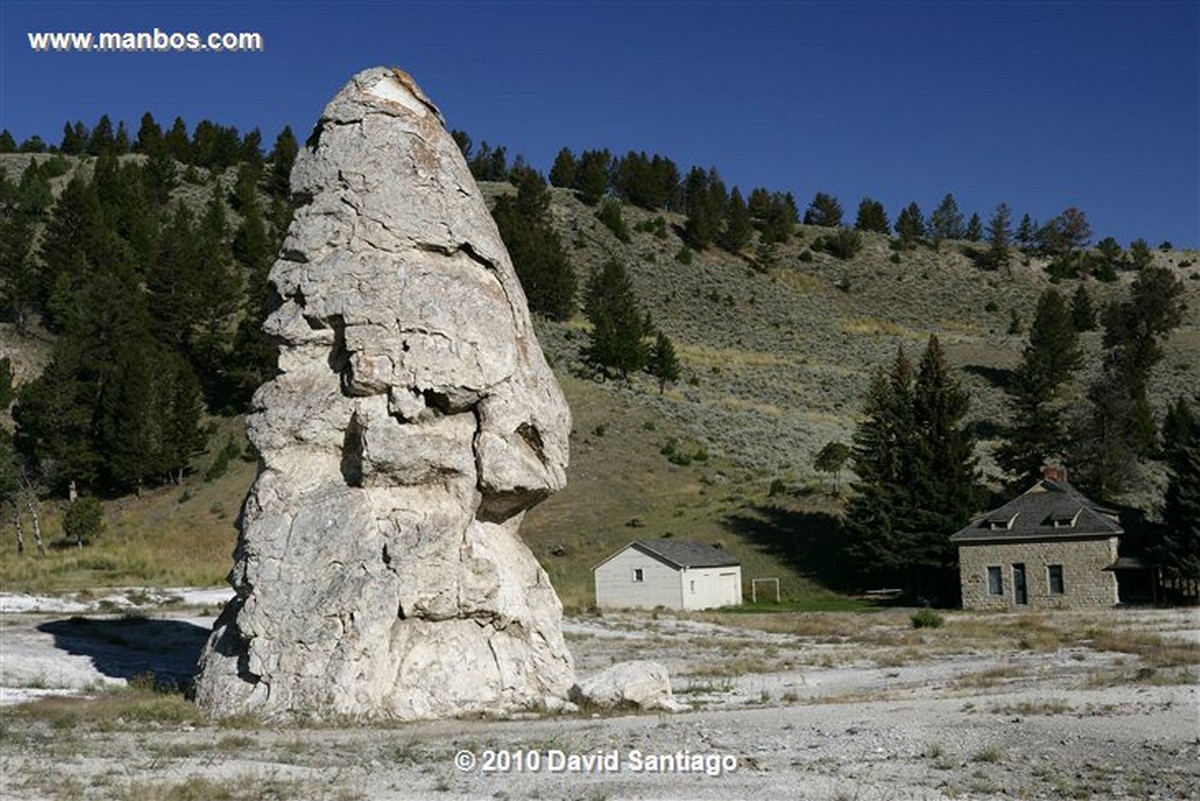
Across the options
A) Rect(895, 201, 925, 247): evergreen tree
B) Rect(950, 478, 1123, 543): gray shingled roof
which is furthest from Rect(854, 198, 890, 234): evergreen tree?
Rect(950, 478, 1123, 543): gray shingled roof

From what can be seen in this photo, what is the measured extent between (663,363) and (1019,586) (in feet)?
139

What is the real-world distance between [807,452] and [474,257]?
57368mm

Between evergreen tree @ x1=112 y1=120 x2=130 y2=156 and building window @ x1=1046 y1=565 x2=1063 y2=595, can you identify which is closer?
building window @ x1=1046 y1=565 x2=1063 y2=595

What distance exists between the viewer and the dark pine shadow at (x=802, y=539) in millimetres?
54031

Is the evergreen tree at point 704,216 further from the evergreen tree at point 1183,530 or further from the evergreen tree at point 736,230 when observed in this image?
the evergreen tree at point 1183,530

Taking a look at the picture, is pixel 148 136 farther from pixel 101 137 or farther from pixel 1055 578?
pixel 1055 578

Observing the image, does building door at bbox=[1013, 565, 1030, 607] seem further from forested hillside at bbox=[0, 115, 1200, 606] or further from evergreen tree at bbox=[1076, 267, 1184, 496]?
evergreen tree at bbox=[1076, 267, 1184, 496]

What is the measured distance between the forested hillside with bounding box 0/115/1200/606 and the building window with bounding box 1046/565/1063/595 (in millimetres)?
3903

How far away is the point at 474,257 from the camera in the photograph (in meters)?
20.8

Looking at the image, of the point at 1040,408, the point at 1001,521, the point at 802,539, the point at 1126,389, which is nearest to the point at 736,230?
the point at 1126,389

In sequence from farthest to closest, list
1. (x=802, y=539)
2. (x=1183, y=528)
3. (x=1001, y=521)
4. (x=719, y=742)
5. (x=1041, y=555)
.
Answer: (x=802, y=539)
(x=1001, y=521)
(x=1041, y=555)
(x=1183, y=528)
(x=719, y=742)

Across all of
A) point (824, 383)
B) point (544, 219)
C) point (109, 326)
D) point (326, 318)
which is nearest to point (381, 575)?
point (326, 318)

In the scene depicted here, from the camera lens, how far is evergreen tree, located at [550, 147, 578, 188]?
501 ft

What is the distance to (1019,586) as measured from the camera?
4675 centimetres
